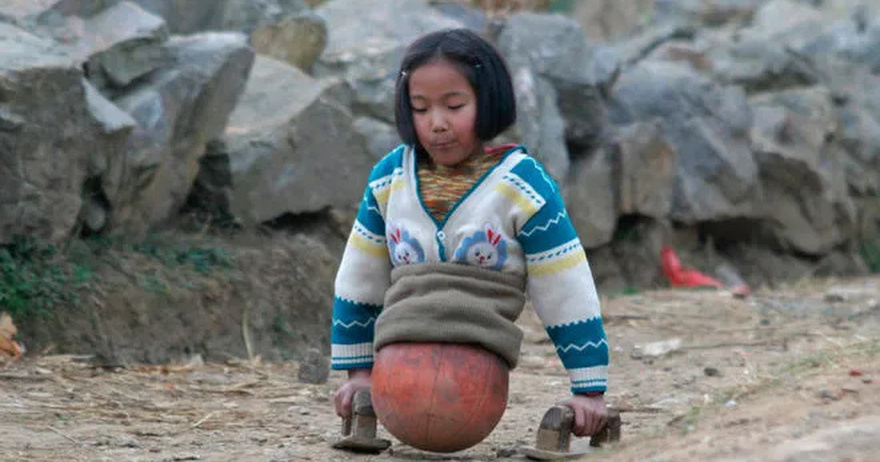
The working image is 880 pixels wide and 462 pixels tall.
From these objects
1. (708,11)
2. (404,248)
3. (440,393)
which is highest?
(708,11)

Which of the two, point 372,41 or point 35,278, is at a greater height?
point 372,41

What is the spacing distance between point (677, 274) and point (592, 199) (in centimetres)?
96

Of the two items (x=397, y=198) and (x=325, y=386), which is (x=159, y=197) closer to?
(x=325, y=386)

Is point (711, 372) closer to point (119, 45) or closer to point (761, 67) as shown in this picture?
point (119, 45)

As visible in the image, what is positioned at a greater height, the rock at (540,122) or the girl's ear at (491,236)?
the rock at (540,122)

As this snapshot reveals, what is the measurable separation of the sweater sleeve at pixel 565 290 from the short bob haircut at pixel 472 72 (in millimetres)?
181

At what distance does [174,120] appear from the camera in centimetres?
663

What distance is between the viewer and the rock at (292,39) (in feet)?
27.7

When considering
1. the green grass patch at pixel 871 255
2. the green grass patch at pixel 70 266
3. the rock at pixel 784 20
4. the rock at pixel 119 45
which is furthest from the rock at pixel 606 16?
the green grass patch at pixel 70 266

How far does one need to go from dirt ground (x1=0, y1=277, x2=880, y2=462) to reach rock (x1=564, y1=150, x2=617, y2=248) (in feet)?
4.96

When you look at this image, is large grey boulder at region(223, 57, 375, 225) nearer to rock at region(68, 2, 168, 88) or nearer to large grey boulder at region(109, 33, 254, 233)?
large grey boulder at region(109, 33, 254, 233)

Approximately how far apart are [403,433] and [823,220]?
824 centimetres

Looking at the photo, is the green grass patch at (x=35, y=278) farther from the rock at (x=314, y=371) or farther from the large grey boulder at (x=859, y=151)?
the large grey boulder at (x=859, y=151)

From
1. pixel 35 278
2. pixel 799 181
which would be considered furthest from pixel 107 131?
pixel 799 181
